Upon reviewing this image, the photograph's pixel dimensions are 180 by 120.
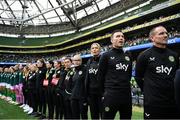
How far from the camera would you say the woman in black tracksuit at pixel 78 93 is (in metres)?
6.91

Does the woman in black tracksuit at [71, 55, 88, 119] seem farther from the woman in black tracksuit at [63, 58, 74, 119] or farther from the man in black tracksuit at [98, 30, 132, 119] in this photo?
the man in black tracksuit at [98, 30, 132, 119]

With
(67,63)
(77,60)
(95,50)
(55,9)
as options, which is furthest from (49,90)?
(55,9)

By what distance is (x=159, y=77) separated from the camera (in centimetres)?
416

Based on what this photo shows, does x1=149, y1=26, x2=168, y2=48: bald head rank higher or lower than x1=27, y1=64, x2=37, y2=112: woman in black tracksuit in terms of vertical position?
higher

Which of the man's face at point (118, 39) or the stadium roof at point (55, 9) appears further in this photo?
the stadium roof at point (55, 9)

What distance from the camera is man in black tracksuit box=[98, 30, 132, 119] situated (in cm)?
505

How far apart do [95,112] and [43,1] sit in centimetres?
4199

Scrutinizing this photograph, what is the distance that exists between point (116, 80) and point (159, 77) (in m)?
1.07

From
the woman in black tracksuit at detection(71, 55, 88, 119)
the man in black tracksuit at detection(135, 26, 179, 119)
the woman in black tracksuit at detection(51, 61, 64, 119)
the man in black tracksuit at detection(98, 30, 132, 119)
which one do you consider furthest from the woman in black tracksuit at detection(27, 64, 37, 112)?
the man in black tracksuit at detection(135, 26, 179, 119)

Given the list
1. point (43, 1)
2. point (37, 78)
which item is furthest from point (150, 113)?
point (43, 1)

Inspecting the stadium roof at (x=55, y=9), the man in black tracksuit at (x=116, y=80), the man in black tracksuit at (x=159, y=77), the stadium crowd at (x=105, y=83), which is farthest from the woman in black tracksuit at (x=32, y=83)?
the stadium roof at (x=55, y=9)

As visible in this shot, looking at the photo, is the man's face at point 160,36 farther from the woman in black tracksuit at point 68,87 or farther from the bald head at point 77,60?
the woman in black tracksuit at point 68,87

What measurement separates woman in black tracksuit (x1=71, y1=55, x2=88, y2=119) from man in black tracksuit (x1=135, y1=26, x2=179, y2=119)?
2.68m

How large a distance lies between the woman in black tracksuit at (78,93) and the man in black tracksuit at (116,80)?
1.66m
